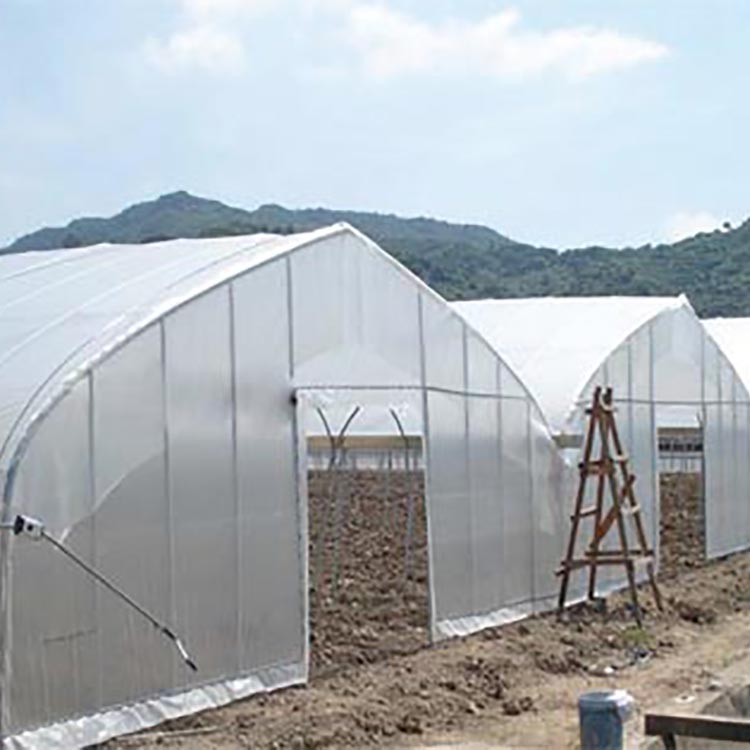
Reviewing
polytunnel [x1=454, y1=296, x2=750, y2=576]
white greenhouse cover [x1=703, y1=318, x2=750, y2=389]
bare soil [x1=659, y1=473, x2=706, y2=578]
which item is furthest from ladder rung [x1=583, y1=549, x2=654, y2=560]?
white greenhouse cover [x1=703, y1=318, x2=750, y2=389]

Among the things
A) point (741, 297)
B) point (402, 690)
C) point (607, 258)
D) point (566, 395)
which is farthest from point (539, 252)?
point (402, 690)

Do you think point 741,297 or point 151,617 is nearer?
point 151,617

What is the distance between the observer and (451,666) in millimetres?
11758

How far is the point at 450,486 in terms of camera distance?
13.3m

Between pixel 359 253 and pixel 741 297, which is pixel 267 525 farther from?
pixel 741 297

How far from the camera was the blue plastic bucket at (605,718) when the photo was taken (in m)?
5.65

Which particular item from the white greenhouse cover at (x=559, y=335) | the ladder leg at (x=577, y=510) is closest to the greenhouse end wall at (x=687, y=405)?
Result: the white greenhouse cover at (x=559, y=335)

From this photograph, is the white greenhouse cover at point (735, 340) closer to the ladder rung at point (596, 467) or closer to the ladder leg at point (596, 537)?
the ladder leg at point (596, 537)

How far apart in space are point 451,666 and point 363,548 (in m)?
6.66

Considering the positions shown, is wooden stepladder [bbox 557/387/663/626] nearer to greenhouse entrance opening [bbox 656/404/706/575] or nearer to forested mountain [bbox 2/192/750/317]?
greenhouse entrance opening [bbox 656/404/706/575]

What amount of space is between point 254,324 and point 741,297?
57619 millimetres

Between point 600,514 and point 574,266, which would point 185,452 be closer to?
point 600,514

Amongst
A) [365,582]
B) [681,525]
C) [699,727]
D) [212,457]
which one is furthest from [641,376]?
[699,727]

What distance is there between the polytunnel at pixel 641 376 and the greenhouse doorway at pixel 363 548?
5.42 ft
